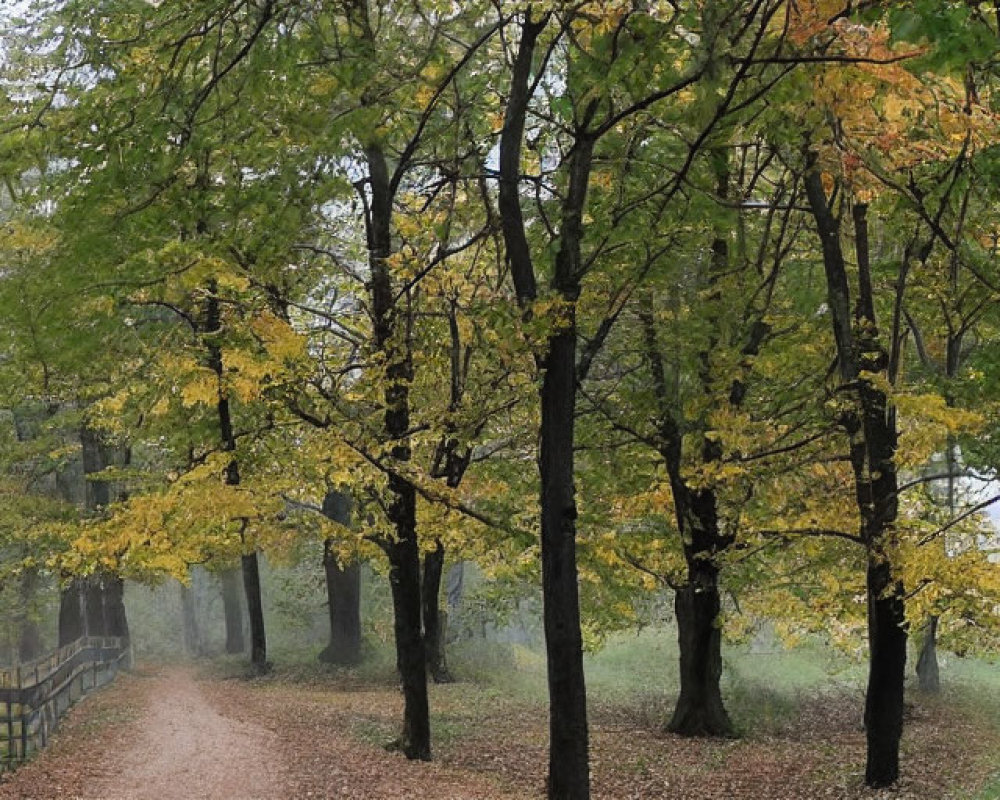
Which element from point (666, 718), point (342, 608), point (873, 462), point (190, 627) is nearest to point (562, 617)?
point (873, 462)

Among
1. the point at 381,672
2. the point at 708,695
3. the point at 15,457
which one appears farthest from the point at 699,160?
the point at 381,672

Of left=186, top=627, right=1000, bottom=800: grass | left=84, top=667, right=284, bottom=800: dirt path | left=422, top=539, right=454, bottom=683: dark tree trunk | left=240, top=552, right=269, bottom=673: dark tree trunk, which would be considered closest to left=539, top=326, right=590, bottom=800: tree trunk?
left=84, top=667, right=284, bottom=800: dirt path

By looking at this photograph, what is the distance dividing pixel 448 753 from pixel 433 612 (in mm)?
6972

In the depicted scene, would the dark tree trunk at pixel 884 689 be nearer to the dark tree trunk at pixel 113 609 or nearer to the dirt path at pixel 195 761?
the dirt path at pixel 195 761

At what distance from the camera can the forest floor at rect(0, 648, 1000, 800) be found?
438 inches

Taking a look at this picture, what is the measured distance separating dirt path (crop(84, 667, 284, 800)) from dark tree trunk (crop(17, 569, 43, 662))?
14740mm

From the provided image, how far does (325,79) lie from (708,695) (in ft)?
41.1

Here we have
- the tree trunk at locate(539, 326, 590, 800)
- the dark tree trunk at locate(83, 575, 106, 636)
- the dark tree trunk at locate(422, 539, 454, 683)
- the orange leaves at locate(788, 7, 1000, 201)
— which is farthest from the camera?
the dark tree trunk at locate(83, 575, 106, 636)

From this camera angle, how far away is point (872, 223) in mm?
13477

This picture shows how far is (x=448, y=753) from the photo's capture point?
14.0 meters

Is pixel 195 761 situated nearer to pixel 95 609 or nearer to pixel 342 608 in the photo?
pixel 342 608

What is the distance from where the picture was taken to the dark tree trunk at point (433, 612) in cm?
1980

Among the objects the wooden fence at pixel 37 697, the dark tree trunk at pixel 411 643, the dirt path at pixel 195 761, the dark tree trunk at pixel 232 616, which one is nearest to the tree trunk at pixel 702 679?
the dark tree trunk at pixel 411 643

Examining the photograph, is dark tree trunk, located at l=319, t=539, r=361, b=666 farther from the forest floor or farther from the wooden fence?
the wooden fence
